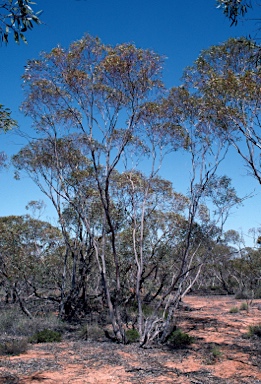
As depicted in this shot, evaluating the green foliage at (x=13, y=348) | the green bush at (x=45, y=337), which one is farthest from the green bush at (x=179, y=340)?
the green foliage at (x=13, y=348)

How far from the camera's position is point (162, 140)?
1227cm

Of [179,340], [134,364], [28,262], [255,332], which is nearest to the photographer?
[134,364]

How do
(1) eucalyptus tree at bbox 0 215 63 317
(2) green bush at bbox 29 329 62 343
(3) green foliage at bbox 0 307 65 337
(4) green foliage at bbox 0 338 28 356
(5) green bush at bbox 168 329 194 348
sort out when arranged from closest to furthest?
(4) green foliage at bbox 0 338 28 356
(5) green bush at bbox 168 329 194 348
(2) green bush at bbox 29 329 62 343
(3) green foliage at bbox 0 307 65 337
(1) eucalyptus tree at bbox 0 215 63 317

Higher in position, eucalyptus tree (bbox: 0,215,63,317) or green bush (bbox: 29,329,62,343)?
eucalyptus tree (bbox: 0,215,63,317)

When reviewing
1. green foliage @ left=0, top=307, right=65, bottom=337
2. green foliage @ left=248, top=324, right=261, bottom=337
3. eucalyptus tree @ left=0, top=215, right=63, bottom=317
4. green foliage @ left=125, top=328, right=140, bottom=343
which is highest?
eucalyptus tree @ left=0, top=215, right=63, bottom=317

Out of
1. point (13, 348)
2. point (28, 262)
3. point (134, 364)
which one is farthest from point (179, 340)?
point (28, 262)

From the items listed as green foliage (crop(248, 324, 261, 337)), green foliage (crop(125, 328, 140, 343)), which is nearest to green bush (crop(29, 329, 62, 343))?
green foliage (crop(125, 328, 140, 343))

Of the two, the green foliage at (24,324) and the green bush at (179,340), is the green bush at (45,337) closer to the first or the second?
the green foliage at (24,324)

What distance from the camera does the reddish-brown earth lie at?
720 cm

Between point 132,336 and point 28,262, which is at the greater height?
point 28,262

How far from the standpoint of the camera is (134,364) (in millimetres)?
8219

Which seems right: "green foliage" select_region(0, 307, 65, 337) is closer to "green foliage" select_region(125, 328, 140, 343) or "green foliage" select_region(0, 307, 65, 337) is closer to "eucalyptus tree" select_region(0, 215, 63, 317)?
"eucalyptus tree" select_region(0, 215, 63, 317)

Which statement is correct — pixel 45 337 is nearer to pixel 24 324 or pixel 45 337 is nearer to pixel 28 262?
pixel 24 324

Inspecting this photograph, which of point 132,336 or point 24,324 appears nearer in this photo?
point 132,336
